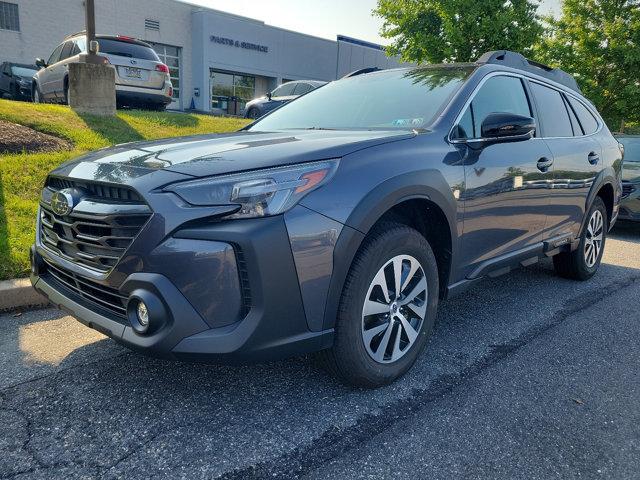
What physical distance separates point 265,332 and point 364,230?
65 cm

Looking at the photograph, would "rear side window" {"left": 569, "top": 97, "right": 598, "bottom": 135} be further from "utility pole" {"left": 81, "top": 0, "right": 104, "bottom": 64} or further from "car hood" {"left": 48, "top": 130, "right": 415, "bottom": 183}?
"utility pole" {"left": 81, "top": 0, "right": 104, "bottom": 64}

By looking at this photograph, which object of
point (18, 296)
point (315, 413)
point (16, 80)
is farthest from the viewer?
point (16, 80)

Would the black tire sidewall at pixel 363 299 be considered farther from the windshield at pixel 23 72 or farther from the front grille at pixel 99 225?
the windshield at pixel 23 72

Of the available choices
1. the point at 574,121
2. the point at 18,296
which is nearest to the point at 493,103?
the point at 574,121

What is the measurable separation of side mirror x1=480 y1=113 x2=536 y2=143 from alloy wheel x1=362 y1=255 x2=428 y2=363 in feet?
3.18

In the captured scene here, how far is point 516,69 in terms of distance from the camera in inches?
156

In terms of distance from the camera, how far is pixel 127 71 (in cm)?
1064

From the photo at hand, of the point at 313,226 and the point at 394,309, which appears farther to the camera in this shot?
the point at 394,309

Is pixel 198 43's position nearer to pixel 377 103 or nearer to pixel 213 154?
pixel 377 103

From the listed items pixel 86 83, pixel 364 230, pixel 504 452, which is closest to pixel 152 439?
pixel 364 230

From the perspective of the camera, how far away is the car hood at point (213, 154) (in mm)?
2227

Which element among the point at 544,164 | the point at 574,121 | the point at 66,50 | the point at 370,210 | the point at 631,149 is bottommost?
the point at 370,210

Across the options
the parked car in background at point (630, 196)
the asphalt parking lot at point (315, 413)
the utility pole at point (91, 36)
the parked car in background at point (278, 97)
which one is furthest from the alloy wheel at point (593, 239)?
the parked car in background at point (278, 97)

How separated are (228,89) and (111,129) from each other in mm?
24844
